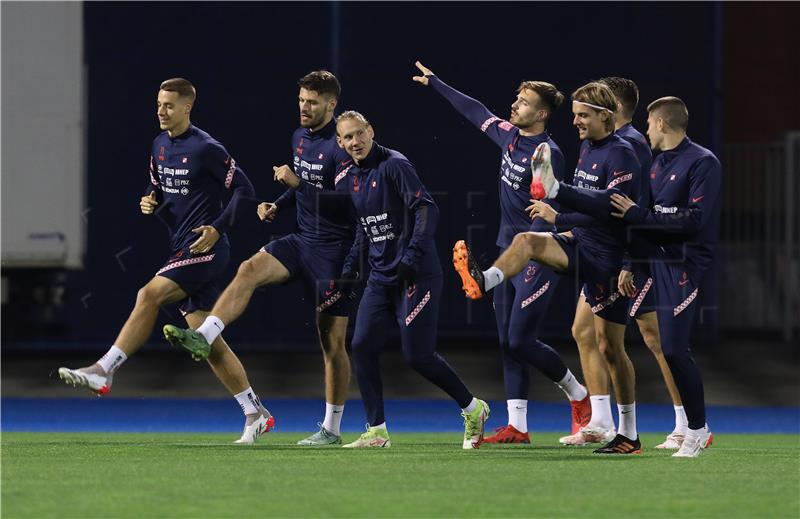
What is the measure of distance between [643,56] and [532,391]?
5.70 meters

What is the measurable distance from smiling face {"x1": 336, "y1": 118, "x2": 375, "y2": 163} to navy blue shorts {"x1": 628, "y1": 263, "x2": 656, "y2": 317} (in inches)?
75.9

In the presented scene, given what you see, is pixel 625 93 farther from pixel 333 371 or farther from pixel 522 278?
pixel 333 371

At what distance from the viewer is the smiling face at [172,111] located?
34.0ft

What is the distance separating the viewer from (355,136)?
32.3 feet

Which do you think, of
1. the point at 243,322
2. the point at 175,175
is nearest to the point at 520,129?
the point at 175,175

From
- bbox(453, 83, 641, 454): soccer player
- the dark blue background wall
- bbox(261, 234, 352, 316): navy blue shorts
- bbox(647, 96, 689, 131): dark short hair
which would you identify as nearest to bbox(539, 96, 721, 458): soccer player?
bbox(647, 96, 689, 131): dark short hair

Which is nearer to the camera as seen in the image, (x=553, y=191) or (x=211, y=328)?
(x=553, y=191)

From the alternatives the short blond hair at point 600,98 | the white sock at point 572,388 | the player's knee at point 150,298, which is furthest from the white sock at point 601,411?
the player's knee at point 150,298


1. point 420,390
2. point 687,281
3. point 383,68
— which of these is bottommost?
point 420,390

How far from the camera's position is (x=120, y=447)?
33.0ft

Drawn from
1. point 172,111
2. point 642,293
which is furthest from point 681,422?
point 172,111

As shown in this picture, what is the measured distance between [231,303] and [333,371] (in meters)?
1.07

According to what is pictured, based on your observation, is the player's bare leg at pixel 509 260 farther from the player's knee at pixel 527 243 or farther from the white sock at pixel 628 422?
the white sock at pixel 628 422

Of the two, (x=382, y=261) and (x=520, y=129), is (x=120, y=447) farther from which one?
(x=520, y=129)
